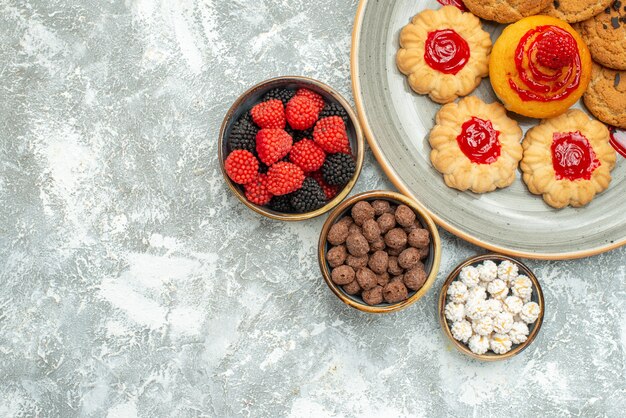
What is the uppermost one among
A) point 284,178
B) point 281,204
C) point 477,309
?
point 284,178

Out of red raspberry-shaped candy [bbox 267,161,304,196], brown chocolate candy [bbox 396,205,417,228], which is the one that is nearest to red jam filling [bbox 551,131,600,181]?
brown chocolate candy [bbox 396,205,417,228]

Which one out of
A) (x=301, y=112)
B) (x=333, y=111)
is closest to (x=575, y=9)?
(x=333, y=111)

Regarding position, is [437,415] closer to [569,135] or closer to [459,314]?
[459,314]

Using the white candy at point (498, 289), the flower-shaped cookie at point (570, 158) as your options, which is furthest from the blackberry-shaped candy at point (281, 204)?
the flower-shaped cookie at point (570, 158)

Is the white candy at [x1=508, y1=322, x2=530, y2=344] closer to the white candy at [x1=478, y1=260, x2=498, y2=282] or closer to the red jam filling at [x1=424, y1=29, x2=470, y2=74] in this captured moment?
the white candy at [x1=478, y1=260, x2=498, y2=282]

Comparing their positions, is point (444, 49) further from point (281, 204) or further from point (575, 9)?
point (281, 204)

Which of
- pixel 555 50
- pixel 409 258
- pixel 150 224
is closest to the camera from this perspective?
pixel 555 50
